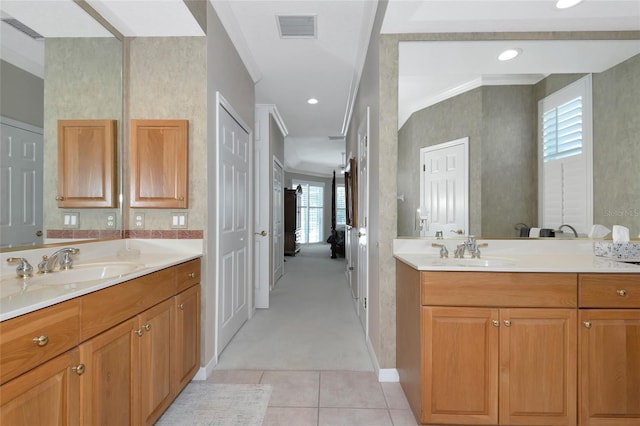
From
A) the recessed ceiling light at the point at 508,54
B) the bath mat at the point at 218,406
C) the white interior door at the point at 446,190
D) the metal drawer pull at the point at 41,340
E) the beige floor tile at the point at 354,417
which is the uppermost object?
the recessed ceiling light at the point at 508,54

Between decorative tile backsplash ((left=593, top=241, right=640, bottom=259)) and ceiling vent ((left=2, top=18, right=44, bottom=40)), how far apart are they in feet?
11.6

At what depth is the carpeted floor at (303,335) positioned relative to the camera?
251 cm

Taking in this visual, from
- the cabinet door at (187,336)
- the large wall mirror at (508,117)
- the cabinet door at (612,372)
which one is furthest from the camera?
the large wall mirror at (508,117)

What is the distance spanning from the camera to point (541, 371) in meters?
1.61

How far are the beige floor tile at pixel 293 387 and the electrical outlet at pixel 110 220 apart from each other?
59.4 inches

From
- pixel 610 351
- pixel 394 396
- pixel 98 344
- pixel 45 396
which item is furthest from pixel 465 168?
pixel 45 396

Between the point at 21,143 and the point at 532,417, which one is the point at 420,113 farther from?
the point at 21,143

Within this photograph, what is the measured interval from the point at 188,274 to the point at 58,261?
683 millimetres

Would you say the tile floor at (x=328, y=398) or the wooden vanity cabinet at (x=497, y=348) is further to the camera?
the tile floor at (x=328, y=398)

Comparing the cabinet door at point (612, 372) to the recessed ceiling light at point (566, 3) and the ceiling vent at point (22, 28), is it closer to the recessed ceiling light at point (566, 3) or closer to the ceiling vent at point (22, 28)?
the recessed ceiling light at point (566, 3)

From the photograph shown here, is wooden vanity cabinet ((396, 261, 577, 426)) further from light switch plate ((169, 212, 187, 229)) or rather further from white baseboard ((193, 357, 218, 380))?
light switch plate ((169, 212, 187, 229))

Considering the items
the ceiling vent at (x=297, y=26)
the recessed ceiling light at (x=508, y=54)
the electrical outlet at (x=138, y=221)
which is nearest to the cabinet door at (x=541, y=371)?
the recessed ceiling light at (x=508, y=54)

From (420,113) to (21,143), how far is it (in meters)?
2.34

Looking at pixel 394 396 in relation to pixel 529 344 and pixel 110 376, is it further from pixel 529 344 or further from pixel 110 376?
pixel 110 376
